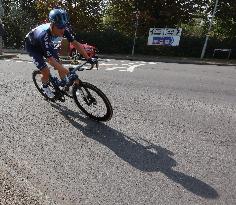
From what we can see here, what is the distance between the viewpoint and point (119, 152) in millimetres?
4570

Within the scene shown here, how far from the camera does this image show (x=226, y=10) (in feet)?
101

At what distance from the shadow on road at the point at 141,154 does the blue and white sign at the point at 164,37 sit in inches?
776

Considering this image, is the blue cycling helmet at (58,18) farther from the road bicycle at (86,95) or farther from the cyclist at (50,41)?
the road bicycle at (86,95)

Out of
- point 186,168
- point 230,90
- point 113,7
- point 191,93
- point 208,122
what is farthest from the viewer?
point 113,7

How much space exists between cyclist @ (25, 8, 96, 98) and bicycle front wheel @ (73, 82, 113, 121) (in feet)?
1.10

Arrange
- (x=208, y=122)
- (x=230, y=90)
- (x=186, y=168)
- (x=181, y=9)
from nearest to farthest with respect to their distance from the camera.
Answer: (x=186, y=168) < (x=208, y=122) < (x=230, y=90) < (x=181, y=9)

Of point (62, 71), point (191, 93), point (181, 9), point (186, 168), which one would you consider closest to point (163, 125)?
point (186, 168)

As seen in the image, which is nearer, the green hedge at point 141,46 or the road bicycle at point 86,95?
the road bicycle at point 86,95

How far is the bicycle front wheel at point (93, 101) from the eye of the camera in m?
5.58

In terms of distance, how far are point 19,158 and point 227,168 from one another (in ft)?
8.79

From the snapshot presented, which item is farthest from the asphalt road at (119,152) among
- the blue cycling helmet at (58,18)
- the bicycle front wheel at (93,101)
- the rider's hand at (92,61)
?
the blue cycling helmet at (58,18)

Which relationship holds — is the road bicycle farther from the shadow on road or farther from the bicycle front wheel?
the shadow on road

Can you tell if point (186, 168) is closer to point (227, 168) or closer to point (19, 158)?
point (227, 168)

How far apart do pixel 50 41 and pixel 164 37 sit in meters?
20.0
